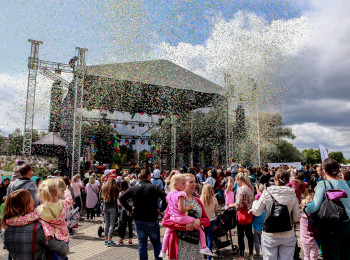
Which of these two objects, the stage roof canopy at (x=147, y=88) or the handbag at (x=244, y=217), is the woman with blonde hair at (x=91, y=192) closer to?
the handbag at (x=244, y=217)

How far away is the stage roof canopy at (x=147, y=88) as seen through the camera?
54.9 feet

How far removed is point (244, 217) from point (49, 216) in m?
3.37

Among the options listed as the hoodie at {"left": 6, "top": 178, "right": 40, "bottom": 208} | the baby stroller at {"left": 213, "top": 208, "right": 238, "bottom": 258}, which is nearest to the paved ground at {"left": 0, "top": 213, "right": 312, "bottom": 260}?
the baby stroller at {"left": 213, "top": 208, "right": 238, "bottom": 258}

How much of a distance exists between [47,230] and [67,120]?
53.7 ft

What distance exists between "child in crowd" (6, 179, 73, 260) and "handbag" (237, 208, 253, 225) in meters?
3.07

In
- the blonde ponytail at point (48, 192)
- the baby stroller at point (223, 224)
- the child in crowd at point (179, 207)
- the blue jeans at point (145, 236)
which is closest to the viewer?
the child in crowd at point (179, 207)

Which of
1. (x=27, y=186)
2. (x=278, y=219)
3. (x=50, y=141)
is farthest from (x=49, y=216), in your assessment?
(x=50, y=141)

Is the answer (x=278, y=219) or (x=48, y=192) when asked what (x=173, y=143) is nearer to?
(x=278, y=219)

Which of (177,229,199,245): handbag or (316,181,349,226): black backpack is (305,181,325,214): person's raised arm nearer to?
(316,181,349,226): black backpack

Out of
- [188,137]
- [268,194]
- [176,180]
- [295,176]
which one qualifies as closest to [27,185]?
[176,180]

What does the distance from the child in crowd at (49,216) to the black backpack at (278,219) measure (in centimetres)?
234

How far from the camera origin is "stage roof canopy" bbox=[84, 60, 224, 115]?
54.9ft

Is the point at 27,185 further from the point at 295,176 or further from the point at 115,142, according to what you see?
the point at 115,142

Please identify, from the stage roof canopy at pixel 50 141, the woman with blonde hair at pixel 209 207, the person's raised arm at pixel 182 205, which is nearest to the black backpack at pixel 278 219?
the person's raised arm at pixel 182 205
